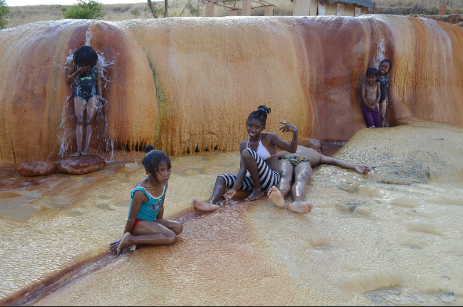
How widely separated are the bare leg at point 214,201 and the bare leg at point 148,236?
66cm

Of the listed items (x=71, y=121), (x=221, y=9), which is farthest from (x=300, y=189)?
(x=221, y=9)

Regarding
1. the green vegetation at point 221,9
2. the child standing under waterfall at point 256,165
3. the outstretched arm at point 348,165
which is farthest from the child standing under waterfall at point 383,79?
the green vegetation at point 221,9

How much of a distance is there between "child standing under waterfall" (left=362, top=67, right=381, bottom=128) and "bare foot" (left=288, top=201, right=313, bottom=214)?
268 centimetres

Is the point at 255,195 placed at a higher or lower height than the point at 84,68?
lower

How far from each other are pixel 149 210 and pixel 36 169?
82.0 inches

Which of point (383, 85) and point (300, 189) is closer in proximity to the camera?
point (300, 189)

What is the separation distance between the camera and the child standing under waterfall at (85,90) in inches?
167

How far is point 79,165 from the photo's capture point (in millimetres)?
3957

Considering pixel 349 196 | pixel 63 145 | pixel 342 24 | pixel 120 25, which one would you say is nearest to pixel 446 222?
pixel 349 196

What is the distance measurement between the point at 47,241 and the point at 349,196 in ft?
7.52

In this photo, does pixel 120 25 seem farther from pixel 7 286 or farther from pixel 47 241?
pixel 7 286

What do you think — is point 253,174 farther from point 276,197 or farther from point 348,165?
point 348,165

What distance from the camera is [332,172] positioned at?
152 inches

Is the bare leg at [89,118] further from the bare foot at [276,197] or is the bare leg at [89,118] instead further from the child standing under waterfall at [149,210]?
the bare foot at [276,197]
